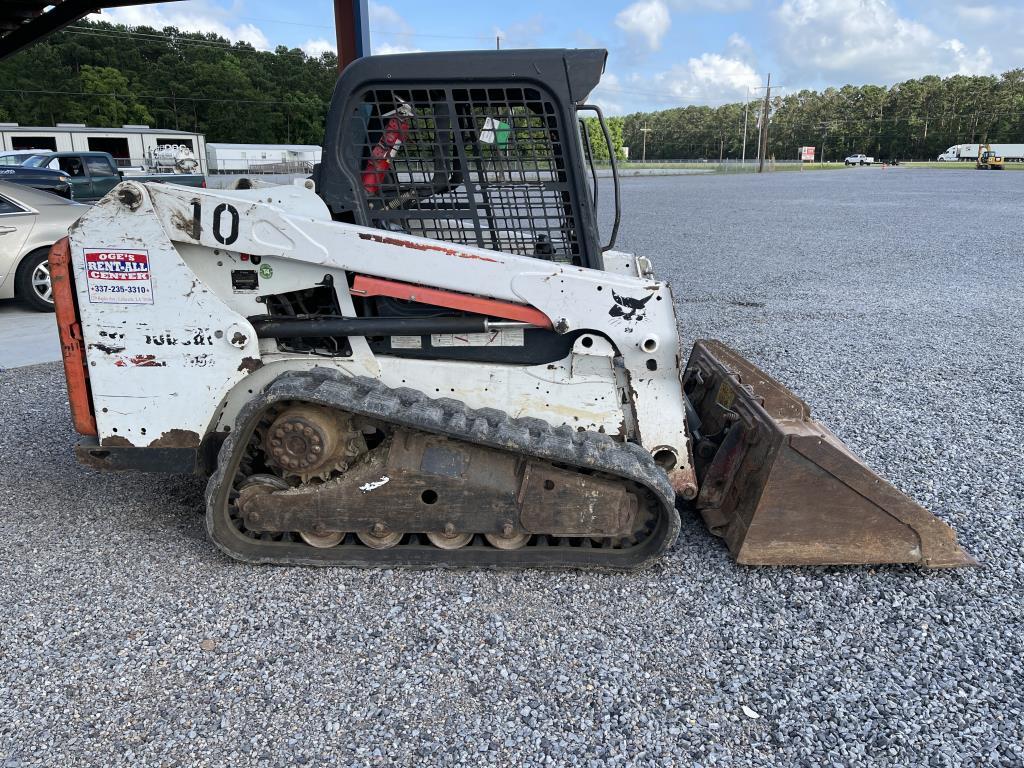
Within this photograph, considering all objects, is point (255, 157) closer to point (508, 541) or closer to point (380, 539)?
point (380, 539)

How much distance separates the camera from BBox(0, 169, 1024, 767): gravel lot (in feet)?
8.18

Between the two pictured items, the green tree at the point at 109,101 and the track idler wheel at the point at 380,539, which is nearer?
the track idler wheel at the point at 380,539

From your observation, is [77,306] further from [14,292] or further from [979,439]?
[14,292]

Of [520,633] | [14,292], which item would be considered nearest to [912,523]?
[520,633]

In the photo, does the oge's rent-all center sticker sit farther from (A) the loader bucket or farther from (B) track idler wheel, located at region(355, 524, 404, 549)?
(A) the loader bucket

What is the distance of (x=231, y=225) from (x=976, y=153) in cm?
8401

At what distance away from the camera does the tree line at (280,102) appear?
66.2m

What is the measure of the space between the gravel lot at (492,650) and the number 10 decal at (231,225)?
1.45 metres

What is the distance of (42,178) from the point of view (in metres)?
16.4

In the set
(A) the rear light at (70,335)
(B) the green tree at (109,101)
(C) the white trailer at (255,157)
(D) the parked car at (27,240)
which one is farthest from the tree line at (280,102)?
(A) the rear light at (70,335)

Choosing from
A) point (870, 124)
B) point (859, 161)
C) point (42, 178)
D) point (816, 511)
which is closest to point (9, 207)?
point (42, 178)

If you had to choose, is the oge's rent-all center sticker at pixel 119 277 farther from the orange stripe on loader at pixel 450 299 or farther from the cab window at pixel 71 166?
the cab window at pixel 71 166

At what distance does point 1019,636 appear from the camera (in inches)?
121

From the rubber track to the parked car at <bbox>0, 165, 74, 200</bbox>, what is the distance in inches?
609
